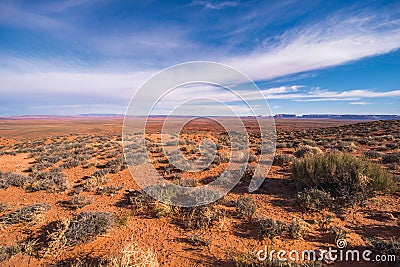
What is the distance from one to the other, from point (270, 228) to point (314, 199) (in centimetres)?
193

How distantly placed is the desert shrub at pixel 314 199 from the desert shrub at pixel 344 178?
0.25 metres

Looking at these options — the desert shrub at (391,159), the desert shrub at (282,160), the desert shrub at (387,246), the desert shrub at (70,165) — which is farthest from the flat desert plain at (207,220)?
the desert shrub at (70,165)

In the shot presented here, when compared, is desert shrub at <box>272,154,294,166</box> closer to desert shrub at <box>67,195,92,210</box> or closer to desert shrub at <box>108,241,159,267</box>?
desert shrub at <box>108,241,159,267</box>

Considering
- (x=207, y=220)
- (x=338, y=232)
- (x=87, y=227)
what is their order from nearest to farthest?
(x=338, y=232), (x=87, y=227), (x=207, y=220)

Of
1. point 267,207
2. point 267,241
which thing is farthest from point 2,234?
point 267,207

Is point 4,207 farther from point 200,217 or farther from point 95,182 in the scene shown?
point 200,217

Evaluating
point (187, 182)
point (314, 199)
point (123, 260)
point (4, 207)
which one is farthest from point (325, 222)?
point (4, 207)

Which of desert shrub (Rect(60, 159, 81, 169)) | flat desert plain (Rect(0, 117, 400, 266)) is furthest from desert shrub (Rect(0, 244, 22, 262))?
desert shrub (Rect(60, 159, 81, 169))

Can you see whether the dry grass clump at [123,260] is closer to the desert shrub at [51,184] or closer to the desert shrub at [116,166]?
the desert shrub at [51,184]

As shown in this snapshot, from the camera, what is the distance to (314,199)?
591cm

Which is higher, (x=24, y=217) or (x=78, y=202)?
(x=78, y=202)

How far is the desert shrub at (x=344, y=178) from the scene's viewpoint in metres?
6.11

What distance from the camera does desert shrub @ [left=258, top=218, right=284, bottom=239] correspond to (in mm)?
4812

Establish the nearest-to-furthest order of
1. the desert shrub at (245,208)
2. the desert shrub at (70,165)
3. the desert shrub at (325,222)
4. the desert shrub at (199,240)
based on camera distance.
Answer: the desert shrub at (199,240) → the desert shrub at (325,222) → the desert shrub at (245,208) → the desert shrub at (70,165)
